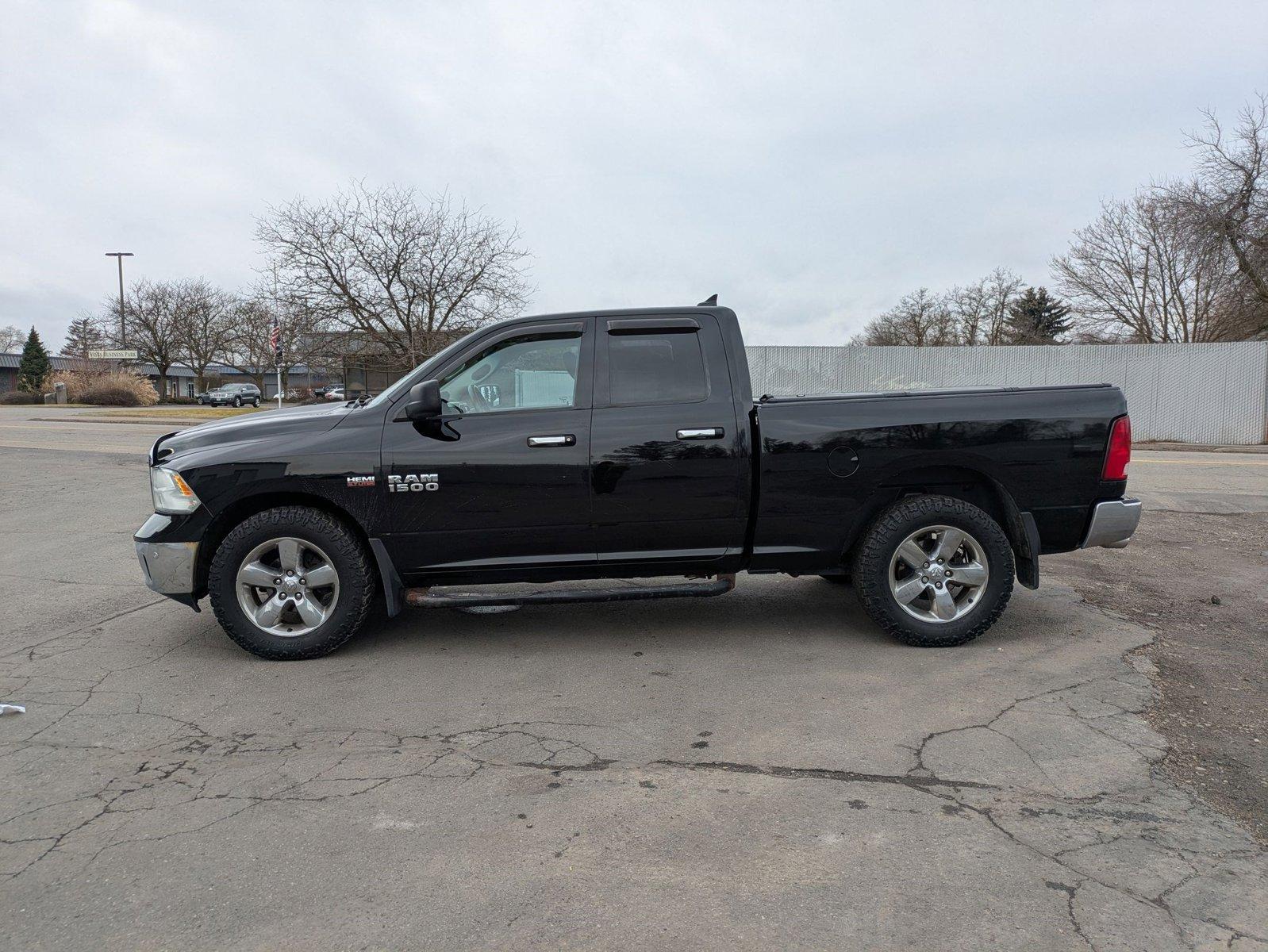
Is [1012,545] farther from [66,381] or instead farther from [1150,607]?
[66,381]

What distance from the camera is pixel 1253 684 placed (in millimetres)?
4402

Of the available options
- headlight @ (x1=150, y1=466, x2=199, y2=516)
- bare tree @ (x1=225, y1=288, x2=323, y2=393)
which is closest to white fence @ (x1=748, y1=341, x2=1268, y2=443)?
bare tree @ (x1=225, y1=288, x2=323, y2=393)

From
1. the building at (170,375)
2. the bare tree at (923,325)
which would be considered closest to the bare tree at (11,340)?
the building at (170,375)

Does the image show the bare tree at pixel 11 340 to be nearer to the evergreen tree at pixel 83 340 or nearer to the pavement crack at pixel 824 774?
the evergreen tree at pixel 83 340

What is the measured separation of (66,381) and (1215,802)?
69.8 metres

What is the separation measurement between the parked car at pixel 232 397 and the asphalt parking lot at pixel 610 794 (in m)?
56.6

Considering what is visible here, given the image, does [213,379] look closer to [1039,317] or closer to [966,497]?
[1039,317]

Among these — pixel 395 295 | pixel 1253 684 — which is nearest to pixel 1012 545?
pixel 1253 684

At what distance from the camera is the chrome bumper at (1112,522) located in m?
5.18

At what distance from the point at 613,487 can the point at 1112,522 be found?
2.88 metres

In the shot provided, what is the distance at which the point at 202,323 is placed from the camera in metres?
65.6

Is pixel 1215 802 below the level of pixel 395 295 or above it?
below

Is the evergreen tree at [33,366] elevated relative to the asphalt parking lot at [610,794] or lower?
elevated

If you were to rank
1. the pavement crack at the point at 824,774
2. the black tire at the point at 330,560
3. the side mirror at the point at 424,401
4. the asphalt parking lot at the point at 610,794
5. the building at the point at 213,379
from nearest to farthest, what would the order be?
the asphalt parking lot at the point at 610,794 < the pavement crack at the point at 824,774 < the side mirror at the point at 424,401 < the black tire at the point at 330,560 < the building at the point at 213,379
